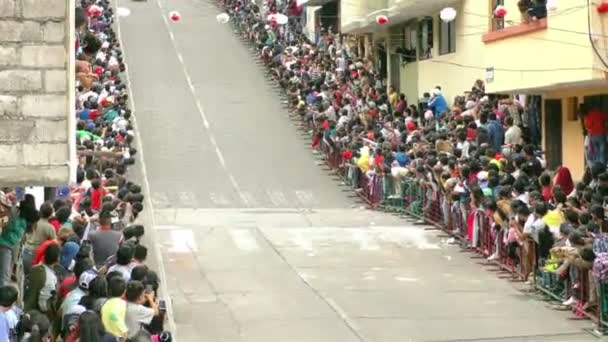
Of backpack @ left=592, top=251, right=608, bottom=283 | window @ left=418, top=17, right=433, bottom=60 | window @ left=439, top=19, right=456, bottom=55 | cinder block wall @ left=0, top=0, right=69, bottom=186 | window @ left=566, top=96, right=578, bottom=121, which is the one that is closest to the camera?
cinder block wall @ left=0, top=0, right=69, bottom=186

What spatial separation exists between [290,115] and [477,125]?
43.6 ft

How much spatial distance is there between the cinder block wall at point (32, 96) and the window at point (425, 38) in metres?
29.1

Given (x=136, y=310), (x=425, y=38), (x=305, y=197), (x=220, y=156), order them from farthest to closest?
(x=425, y=38)
(x=220, y=156)
(x=305, y=197)
(x=136, y=310)

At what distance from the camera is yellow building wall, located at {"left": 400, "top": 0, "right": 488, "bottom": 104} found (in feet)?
119

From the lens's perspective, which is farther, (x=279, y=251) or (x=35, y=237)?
(x=279, y=251)

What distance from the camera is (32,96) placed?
13383 mm

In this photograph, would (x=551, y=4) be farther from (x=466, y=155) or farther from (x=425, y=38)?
(x=425, y=38)

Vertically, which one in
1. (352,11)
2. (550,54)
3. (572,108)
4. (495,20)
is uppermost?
(352,11)

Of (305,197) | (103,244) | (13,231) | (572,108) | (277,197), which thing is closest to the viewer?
(13,231)

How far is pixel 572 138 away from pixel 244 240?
8079mm

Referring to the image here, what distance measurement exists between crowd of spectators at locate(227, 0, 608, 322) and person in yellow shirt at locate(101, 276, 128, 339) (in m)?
6.45

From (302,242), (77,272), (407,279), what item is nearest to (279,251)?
(302,242)

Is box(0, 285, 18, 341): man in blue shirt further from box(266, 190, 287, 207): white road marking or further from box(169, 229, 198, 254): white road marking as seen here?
box(266, 190, 287, 207): white road marking

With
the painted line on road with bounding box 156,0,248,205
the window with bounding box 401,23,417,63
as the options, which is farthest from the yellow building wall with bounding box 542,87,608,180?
Result: the window with bounding box 401,23,417,63
